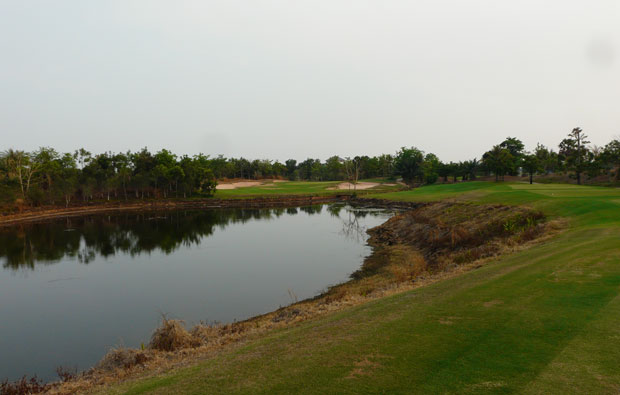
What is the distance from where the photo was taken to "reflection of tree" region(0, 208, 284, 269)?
32.7 meters

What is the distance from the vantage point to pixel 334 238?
3747cm

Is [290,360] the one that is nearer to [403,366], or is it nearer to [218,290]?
[403,366]

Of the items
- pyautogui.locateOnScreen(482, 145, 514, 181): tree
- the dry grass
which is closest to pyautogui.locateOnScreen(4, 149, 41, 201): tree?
the dry grass

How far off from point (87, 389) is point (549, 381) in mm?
10508

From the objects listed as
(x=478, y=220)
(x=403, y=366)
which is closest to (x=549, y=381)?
(x=403, y=366)

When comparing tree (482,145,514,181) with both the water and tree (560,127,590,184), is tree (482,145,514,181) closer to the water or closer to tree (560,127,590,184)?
tree (560,127,590,184)

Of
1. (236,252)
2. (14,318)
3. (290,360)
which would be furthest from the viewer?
(236,252)

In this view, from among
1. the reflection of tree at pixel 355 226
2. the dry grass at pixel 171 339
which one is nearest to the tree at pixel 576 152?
the reflection of tree at pixel 355 226

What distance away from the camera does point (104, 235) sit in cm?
4228

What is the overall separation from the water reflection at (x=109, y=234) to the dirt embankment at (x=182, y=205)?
668cm

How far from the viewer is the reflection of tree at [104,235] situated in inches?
1286

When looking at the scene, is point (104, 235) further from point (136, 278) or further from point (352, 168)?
point (352, 168)

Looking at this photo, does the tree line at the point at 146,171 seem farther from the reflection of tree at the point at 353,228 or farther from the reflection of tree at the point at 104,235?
the reflection of tree at the point at 353,228

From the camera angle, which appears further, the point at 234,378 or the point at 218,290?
the point at 218,290
